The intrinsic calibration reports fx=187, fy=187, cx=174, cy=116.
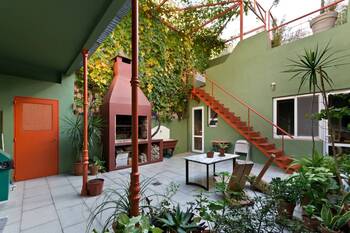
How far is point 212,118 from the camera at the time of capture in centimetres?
→ 801

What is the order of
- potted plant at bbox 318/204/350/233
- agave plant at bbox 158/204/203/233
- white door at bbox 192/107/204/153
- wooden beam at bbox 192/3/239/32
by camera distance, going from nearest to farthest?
agave plant at bbox 158/204/203/233 → potted plant at bbox 318/204/350/233 → wooden beam at bbox 192/3/239/32 → white door at bbox 192/107/204/153

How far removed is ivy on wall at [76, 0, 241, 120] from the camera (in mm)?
5973

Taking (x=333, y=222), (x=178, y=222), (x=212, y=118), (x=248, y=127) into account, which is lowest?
(x=333, y=222)

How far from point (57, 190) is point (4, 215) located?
40.0 inches

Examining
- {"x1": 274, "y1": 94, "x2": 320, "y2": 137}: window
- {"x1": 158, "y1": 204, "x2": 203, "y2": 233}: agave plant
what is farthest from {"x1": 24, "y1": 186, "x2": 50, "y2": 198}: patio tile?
{"x1": 274, "y1": 94, "x2": 320, "y2": 137}: window

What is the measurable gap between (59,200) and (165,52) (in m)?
6.31

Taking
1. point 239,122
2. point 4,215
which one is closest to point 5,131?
point 4,215

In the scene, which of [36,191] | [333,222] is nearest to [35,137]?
[36,191]

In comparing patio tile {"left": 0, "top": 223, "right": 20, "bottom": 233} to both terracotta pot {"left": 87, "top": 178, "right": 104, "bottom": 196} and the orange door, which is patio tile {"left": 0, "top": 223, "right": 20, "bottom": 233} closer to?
terracotta pot {"left": 87, "top": 178, "right": 104, "bottom": 196}

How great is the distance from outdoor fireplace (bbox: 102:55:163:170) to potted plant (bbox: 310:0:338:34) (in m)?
5.49

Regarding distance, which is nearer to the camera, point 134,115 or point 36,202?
point 134,115

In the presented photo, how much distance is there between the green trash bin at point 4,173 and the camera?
9.71 ft

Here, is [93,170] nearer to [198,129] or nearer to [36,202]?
[36,202]

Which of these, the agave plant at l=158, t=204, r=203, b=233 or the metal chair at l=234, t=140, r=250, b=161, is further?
the metal chair at l=234, t=140, r=250, b=161
